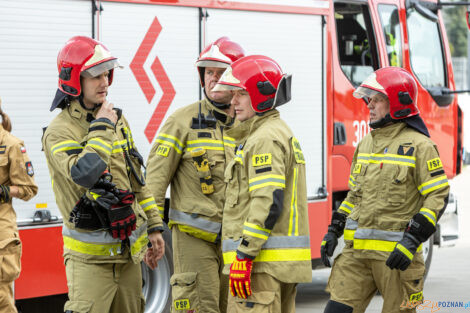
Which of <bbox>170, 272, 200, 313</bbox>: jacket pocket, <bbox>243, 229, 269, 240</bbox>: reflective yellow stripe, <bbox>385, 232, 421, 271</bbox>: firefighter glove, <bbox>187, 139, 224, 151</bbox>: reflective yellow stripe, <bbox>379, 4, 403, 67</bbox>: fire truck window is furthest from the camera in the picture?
<bbox>379, 4, 403, 67</bbox>: fire truck window

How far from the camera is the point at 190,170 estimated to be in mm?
5797

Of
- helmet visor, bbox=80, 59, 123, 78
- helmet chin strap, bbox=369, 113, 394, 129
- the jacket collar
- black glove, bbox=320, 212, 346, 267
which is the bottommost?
black glove, bbox=320, 212, 346, 267

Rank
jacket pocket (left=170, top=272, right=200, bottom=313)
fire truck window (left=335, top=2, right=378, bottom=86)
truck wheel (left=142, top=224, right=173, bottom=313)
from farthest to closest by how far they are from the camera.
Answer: fire truck window (left=335, top=2, right=378, bottom=86), truck wheel (left=142, top=224, right=173, bottom=313), jacket pocket (left=170, top=272, right=200, bottom=313)

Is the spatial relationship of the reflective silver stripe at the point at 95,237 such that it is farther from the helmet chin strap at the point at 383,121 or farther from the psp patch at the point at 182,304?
the helmet chin strap at the point at 383,121

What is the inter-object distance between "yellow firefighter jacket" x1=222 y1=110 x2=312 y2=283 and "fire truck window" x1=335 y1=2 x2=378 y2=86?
4.37m

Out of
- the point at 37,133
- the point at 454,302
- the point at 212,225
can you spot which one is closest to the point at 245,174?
the point at 212,225

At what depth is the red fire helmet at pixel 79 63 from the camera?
188 inches

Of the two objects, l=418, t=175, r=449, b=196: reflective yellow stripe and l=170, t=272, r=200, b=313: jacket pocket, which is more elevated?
l=418, t=175, r=449, b=196: reflective yellow stripe

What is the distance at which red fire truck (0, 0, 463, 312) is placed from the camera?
6.50 meters

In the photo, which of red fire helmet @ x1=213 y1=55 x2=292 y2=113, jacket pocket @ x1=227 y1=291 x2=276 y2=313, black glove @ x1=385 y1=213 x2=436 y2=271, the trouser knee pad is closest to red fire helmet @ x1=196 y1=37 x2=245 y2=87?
red fire helmet @ x1=213 y1=55 x2=292 y2=113

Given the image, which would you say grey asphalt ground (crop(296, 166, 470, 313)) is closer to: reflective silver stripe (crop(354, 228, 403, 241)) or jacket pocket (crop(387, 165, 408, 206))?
reflective silver stripe (crop(354, 228, 403, 241))

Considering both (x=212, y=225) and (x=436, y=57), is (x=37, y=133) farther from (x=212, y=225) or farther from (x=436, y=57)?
(x=436, y=57)

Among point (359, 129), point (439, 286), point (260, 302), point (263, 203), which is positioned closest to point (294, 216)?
point (263, 203)

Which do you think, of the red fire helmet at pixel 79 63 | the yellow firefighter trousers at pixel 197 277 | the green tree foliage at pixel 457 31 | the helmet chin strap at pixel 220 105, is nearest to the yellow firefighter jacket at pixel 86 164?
the red fire helmet at pixel 79 63
